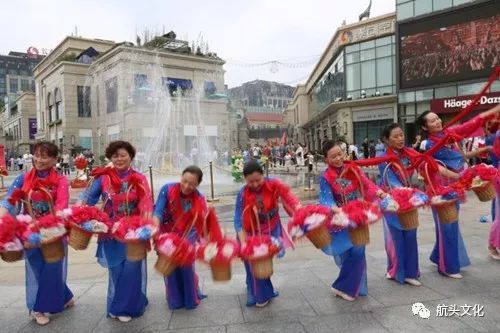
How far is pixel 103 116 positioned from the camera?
47.3 metres

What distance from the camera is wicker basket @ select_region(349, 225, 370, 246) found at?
4020 mm

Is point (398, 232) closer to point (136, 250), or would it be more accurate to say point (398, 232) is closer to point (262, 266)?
point (262, 266)

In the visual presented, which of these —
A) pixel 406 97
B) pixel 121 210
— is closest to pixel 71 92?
pixel 406 97

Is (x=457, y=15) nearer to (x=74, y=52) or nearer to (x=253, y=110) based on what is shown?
(x=74, y=52)

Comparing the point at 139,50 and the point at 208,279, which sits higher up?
the point at 139,50

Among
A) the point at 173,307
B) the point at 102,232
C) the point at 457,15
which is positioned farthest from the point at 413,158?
the point at 457,15

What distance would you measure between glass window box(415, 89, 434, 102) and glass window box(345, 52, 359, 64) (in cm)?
639

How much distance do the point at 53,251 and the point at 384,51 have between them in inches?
1313

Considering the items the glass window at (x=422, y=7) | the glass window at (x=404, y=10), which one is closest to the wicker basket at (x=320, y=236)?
the glass window at (x=422, y=7)

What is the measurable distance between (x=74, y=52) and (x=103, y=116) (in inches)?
419

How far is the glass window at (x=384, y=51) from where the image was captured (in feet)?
110

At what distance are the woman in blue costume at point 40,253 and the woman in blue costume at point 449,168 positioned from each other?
3.93 m

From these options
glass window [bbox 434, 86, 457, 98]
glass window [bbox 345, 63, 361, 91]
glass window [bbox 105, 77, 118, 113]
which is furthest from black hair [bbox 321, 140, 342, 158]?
glass window [bbox 105, 77, 118, 113]

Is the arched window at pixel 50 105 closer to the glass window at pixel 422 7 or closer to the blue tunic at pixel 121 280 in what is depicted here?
the glass window at pixel 422 7
